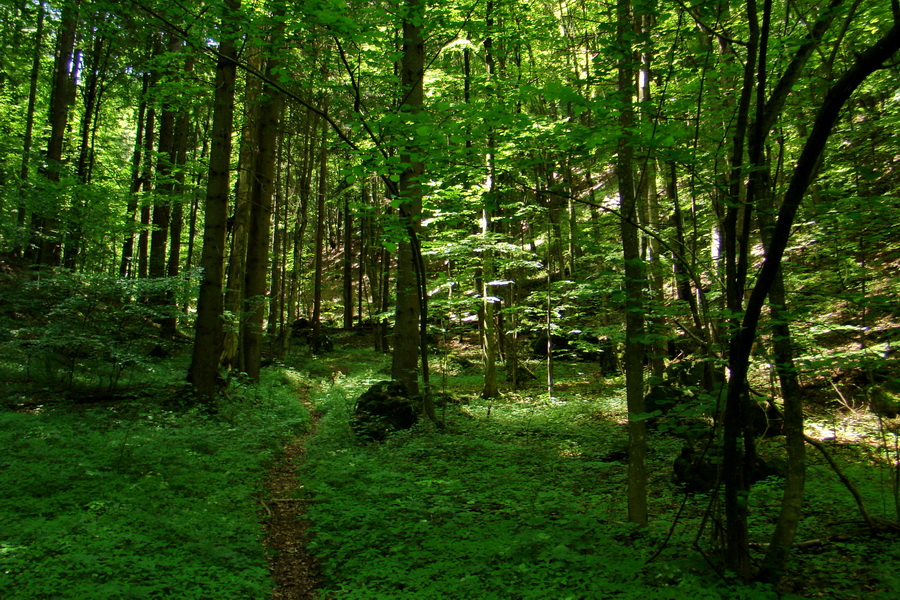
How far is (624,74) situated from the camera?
14.4 ft

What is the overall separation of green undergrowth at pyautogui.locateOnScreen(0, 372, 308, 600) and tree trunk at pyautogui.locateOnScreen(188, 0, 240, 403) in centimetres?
98

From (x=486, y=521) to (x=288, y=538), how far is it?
203 cm

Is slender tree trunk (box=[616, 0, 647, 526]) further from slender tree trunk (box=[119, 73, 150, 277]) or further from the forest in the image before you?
slender tree trunk (box=[119, 73, 150, 277])

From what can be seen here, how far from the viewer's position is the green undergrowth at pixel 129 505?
11.5 feet

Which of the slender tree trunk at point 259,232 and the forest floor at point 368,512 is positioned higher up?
the slender tree trunk at point 259,232

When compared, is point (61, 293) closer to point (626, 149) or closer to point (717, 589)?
point (626, 149)

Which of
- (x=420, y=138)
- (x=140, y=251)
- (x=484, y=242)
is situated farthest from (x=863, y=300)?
(x=140, y=251)

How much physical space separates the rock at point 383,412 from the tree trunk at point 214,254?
2780 mm

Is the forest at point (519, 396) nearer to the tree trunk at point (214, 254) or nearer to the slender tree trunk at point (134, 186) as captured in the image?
the tree trunk at point (214, 254)

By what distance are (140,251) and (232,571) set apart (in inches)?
696

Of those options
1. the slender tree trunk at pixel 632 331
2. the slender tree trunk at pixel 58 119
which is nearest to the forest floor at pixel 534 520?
the slender tree trunk at pixel 632 331

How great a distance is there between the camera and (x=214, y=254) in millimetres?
8789

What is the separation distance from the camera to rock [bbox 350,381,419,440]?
8547 mm

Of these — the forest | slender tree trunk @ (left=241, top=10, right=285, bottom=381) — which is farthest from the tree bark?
slender tree trunk @ (left=241, top=10, right=285, bottom=381)
